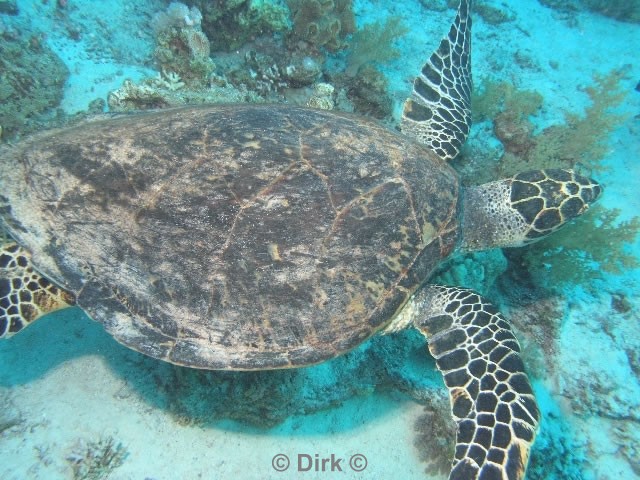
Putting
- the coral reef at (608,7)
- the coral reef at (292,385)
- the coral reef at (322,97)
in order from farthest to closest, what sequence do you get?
the coral reef at (608,7) → the coral reef at (322,97) → the coral reef at (292,385)

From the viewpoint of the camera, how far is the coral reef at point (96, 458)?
2650 mm

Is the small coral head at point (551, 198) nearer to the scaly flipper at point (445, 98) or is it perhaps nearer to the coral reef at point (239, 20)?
the scaly flipper at point (445, 98)

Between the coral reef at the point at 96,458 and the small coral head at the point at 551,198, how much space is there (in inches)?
154

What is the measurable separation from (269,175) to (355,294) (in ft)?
3.22

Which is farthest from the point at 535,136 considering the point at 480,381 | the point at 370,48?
the point at 480,381

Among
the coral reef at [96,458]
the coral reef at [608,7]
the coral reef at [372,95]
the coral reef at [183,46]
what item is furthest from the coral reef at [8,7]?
the coral reef at [608,7]

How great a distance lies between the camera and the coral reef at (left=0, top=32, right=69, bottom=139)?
12.4 feet

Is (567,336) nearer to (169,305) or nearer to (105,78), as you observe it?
(169,305)

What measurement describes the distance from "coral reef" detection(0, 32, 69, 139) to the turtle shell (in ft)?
5.95

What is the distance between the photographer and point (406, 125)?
3977 millimetres

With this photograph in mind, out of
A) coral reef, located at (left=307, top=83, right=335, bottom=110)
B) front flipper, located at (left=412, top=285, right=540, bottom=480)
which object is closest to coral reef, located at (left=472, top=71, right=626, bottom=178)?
coral reef, located at (left=307, top=83, right=335, bottom=110)

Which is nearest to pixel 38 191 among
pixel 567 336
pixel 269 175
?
pixel 269 175

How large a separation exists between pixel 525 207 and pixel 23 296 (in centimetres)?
405

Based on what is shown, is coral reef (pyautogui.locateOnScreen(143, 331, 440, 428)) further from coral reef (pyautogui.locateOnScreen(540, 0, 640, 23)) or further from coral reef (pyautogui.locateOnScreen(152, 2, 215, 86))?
coral reef (pyautogui.locateOnScreen(540, 0, 640, 23))
